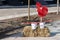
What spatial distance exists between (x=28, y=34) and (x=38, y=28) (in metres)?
0.49

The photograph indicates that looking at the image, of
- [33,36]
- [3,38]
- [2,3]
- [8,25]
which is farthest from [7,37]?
[2,3]

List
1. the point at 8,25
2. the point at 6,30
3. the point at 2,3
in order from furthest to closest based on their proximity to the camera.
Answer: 1. the point at 2,3
2. the point at 8,25
3. the point at 6,30

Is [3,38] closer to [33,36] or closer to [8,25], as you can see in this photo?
[33,36]

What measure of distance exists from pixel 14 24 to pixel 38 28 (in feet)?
11.5

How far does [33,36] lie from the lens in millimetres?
11523

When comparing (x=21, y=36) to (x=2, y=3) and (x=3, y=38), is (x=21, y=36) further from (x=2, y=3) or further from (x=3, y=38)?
(x=2, y=3)

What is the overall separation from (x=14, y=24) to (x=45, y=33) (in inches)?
146

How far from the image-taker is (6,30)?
1313 centimetres

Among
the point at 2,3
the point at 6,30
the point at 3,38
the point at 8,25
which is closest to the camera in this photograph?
the point at 3,38

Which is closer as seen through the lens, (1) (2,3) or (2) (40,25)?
(2) (40,25)

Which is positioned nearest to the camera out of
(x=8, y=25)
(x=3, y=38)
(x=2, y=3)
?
(x=3, y=38)

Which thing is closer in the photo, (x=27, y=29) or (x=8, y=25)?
(x=27, y=29)

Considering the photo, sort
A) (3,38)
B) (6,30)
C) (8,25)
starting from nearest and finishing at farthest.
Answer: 1. (3,38)
2. (6,30)
3. (8,25)

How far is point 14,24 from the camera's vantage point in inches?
586
